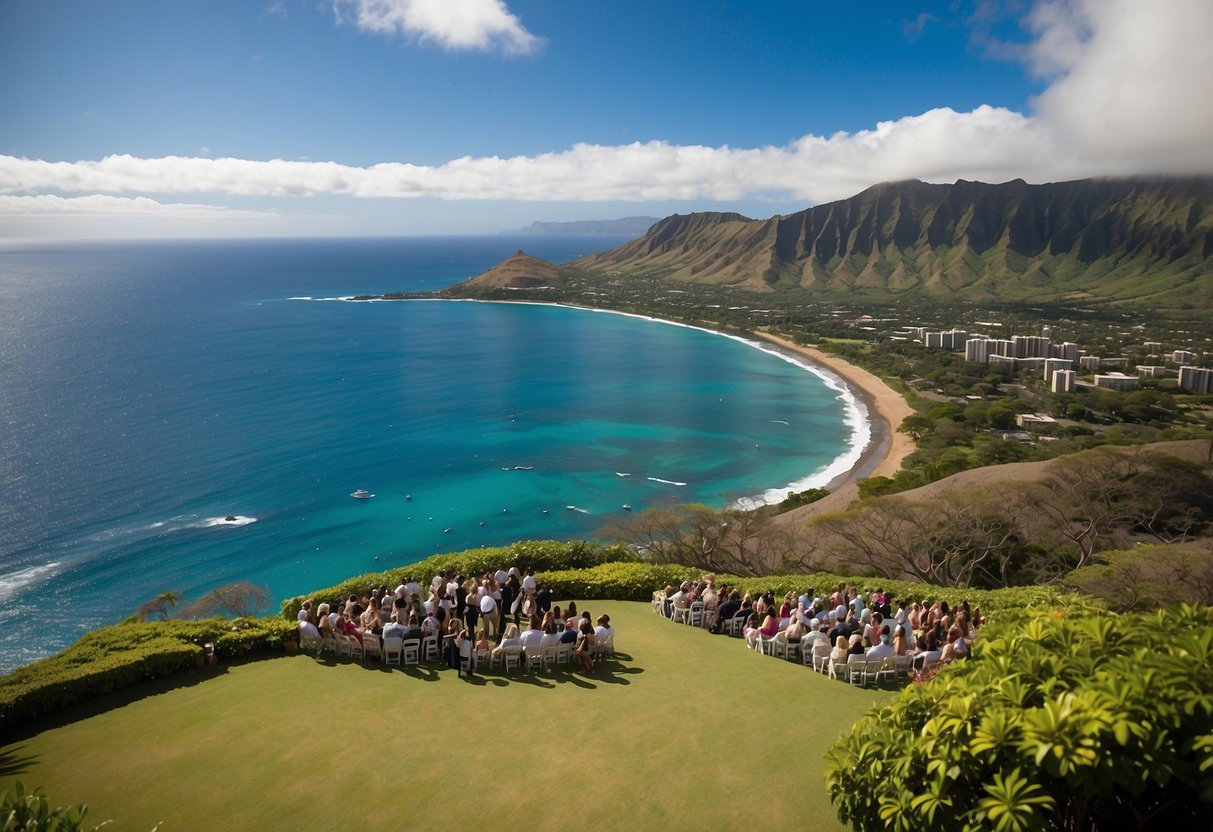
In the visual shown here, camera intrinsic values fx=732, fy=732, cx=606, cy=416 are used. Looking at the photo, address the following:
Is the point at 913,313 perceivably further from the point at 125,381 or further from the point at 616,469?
the point at 125,381

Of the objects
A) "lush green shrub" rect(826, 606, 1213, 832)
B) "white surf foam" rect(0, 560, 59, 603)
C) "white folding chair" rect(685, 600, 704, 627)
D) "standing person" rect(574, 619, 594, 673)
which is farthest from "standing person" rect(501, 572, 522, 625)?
"white surf foam" rect(0, 560, 59, 603)

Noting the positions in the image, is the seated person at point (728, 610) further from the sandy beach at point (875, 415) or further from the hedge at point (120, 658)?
the sandy beach at point (875, 415)

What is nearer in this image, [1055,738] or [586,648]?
[1055,738]

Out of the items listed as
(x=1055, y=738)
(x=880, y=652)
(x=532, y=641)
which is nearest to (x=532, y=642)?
(x=532, y=641)

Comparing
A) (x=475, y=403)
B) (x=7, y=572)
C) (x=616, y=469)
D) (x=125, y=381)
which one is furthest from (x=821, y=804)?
(x=125, y=381)

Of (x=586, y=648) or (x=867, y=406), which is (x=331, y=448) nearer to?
(x=586, y=648)
